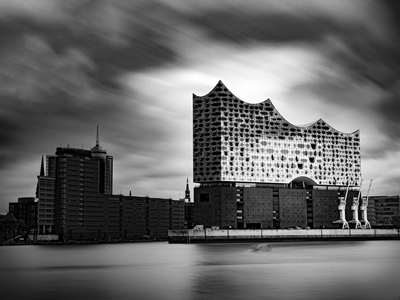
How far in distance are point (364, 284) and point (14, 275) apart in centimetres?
4000

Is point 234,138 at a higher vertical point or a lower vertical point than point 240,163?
higher

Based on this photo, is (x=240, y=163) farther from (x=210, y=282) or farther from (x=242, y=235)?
(x=210, y=282)

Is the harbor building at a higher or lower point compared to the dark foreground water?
higher

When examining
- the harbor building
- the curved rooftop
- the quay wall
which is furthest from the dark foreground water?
the curved rooftop

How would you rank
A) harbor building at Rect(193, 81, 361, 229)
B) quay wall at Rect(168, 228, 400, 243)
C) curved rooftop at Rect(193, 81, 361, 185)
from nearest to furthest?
quay wall at Rect(168, 228, 400, 243), harbor building at Rect(193, 81, 361, 229), curved rooftop at Rect(193, 81, 361, 185)

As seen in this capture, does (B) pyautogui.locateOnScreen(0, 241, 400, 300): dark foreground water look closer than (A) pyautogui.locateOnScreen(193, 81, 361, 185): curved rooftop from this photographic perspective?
Yes

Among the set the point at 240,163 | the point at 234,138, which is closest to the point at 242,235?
the point at 240,163

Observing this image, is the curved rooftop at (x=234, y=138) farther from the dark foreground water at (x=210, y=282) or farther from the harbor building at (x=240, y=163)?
the dark foreground water at (x=210, y=282)

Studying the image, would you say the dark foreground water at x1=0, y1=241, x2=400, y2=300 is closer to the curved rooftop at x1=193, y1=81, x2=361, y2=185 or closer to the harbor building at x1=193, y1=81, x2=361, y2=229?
the harbor building at x1=193, y1=81, x2=361, y2=229

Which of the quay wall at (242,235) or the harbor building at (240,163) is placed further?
the harbor building at (240,163)

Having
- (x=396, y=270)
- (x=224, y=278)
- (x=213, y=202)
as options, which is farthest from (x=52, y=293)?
(x=213, y=202)

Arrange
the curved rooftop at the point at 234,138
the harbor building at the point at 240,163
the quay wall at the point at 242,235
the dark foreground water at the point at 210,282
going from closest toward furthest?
the dark foreground water at the point at 210,282
the quay wall at the point at 242,235
the harbor building at the point at 240,163
the curved rooftop at the point at 234,138

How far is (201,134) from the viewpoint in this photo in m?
187

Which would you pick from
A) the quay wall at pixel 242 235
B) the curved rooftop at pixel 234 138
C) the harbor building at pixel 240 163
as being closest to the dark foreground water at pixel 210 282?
the quay wall at pixel 242 235
